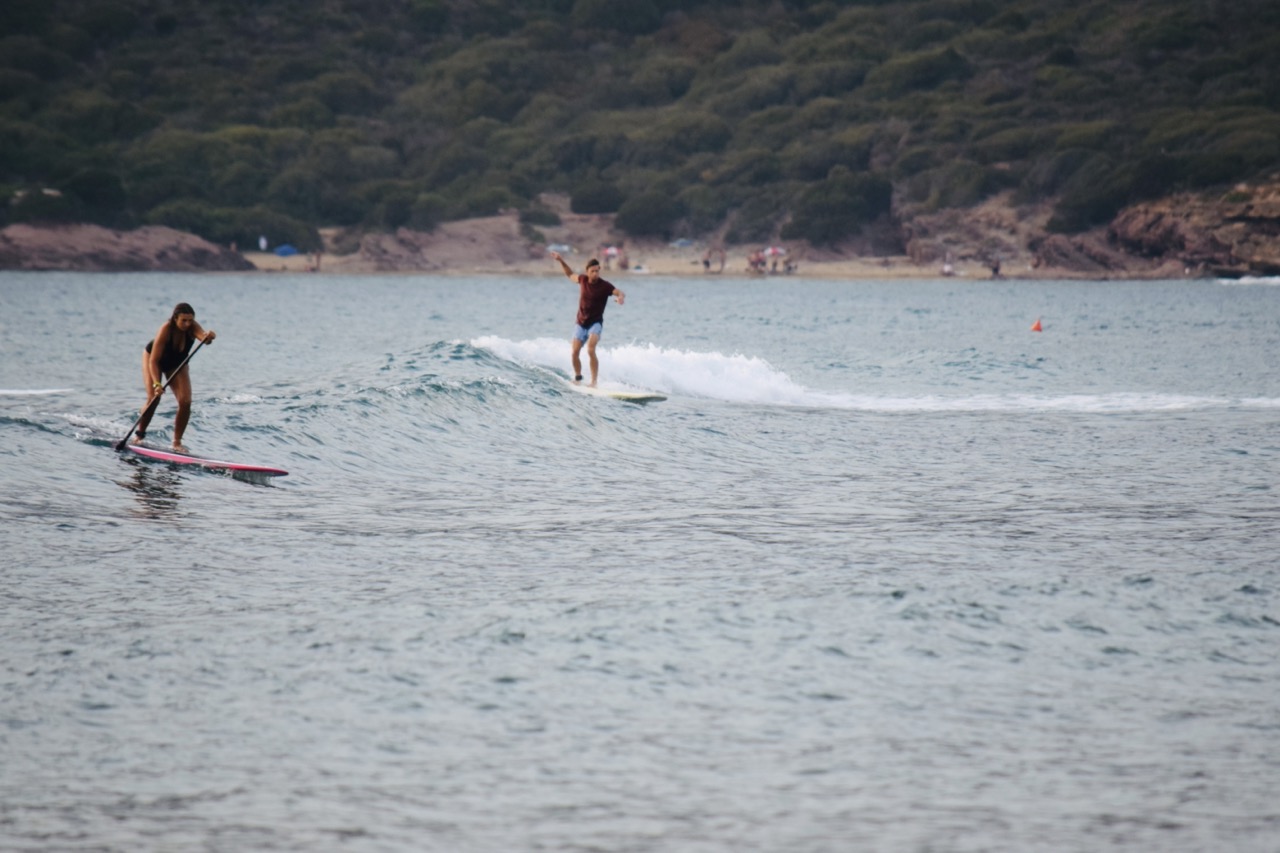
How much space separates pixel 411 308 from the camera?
70.9 m

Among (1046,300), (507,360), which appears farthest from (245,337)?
(1046,300)

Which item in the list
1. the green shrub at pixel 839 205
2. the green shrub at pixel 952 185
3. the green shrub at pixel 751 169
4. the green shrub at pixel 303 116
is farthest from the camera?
the green shrub at pixel 303 116

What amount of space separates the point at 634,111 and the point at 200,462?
138 meters

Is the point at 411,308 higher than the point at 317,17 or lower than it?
lower

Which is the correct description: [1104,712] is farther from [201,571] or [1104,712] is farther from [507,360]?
[507,360]

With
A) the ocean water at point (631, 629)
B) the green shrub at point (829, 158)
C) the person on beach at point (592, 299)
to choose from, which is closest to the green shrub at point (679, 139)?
the green shrub at point (829, 158)

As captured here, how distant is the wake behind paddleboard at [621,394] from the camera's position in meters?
23.2

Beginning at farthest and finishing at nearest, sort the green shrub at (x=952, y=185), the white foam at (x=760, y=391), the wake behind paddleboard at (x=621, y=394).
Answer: the green shrub at (x=952, y=185) < the white foam at (x=760, y=391) < the wake behind paddleboard at (x=621, y=394)

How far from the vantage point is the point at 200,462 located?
16.1 m

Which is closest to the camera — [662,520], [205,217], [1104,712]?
[1104,712]

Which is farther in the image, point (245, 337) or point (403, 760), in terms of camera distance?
point (245, 337)

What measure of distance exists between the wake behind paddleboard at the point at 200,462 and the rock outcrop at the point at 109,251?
103m

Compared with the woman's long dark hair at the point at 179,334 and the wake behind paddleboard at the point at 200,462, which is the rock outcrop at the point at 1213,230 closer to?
the woman's long dark hair at the point at 179,334

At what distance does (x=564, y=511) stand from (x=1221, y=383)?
67.8ft
